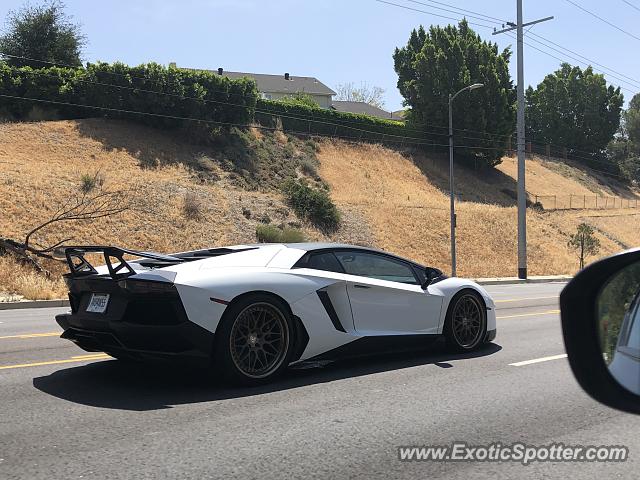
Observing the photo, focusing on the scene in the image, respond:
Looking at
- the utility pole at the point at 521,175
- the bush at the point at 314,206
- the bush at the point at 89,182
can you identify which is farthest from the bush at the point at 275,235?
the utility pole at the point at 521,175

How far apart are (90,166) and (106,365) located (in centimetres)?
2953

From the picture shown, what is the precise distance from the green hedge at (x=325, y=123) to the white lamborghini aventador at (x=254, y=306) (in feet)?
143

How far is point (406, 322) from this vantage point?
6.90 m

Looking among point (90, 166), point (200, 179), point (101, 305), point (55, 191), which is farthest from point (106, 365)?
point (200, 179)

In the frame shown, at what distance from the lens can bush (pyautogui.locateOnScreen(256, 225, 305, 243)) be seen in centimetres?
3278

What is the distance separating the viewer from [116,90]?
4050 centimetres

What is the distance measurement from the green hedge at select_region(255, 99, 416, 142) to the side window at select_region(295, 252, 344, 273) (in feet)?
143

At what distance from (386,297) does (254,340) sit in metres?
1.66

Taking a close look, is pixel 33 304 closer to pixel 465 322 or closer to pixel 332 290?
pixel 332 290

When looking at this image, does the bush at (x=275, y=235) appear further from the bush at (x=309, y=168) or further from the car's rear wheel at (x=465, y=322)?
the car's rear wheel at (x=465, y=322)

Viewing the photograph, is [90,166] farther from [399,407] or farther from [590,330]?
[590,330]

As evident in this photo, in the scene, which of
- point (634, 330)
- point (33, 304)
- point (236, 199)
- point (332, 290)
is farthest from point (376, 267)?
point (236, 199)

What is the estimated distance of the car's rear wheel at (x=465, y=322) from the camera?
290 inches

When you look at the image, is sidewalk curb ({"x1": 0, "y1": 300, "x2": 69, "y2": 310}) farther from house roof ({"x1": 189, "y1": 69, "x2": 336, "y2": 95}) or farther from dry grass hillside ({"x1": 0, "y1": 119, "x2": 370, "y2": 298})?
house roof ({"x1": 189, "y1": 69, "x2": 336, "y2": 95})
